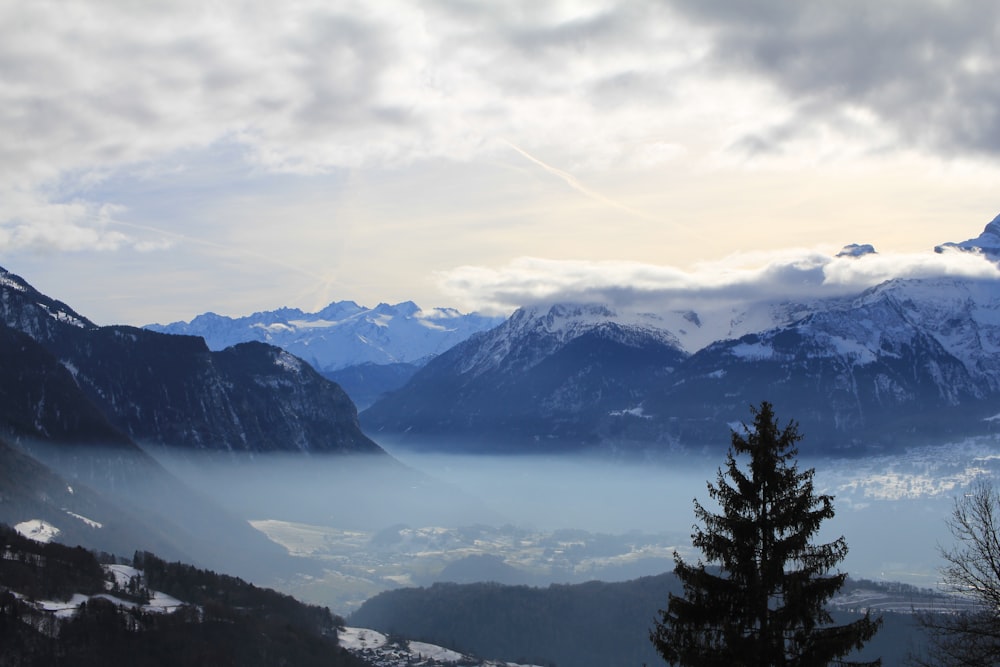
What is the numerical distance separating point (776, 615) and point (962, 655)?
7.45 meters

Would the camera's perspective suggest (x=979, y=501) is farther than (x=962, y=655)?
Yes

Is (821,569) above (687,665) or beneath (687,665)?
above

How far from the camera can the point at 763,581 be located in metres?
43.7

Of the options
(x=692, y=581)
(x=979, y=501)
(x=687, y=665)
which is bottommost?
(x=687, y=665)

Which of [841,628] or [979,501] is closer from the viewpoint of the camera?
[841,628]

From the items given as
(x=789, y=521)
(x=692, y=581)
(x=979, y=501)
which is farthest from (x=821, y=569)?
(x=979, y=501)

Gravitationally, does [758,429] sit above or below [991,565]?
above

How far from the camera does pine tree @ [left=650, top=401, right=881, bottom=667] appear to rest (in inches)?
1688

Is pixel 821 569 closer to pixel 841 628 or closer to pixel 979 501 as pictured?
pixel 841 628

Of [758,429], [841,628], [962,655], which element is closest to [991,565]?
[962,655]

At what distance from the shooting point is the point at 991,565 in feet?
145

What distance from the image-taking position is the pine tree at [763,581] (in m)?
42.9

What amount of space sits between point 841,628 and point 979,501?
33.0 feet

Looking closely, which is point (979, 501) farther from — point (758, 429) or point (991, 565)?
point (758, 429)
